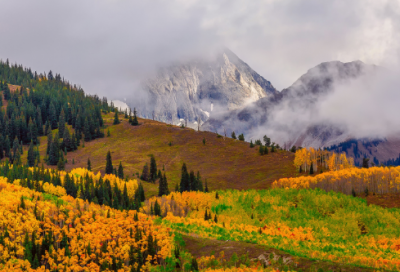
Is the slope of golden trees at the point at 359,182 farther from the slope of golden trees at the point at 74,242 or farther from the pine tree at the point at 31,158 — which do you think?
the pine tree at the point at 31,158

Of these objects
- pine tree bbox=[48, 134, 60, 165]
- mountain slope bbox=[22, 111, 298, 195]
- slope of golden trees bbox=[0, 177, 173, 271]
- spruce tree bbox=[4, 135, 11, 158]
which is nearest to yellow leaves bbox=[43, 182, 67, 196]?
mountain slope bbox=[22, 111, 298, 195]

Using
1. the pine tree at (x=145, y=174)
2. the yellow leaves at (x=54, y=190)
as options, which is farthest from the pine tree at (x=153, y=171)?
the yellow leaves at (x=54, y=190)

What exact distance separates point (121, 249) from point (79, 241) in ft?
29.5

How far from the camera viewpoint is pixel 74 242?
64.7 metres

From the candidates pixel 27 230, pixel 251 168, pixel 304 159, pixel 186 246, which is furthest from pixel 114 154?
pixel 186 246

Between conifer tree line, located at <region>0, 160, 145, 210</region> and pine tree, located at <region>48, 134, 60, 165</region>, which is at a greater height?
pine tree, located at <region>48, 134, 60, 165</region>

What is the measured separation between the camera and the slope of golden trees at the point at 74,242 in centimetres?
5856

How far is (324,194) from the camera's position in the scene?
377ft

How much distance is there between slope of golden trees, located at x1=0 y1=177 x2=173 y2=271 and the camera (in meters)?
58.6

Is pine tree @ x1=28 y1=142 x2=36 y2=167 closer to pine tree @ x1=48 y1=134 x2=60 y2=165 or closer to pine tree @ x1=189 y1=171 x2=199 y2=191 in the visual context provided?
pine tree @ x1=48 y1=134 x2=60 y2=165

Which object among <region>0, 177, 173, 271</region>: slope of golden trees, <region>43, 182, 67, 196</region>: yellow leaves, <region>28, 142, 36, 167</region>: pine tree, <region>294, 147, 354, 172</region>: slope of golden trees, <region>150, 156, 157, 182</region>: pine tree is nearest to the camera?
<region>0, 177, 173, 271</region>: slope of golden trees

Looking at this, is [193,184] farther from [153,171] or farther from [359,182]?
[359,182]

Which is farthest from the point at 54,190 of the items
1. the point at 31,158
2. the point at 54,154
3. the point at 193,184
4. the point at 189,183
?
the point at 31,158

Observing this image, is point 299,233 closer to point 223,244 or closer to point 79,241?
point 223,244
